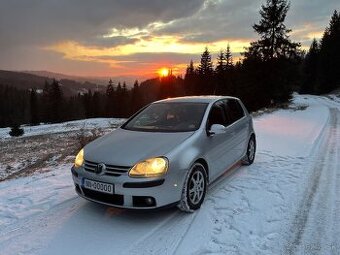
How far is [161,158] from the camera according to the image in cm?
484

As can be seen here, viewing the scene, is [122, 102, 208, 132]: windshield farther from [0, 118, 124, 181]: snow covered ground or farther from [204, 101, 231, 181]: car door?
[0, 118, 124, 181]: snow covered ground

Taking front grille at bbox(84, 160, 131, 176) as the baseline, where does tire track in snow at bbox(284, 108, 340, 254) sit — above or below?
below

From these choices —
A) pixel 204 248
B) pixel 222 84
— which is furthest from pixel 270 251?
pixel 222 84

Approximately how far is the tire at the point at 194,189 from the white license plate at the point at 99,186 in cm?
107

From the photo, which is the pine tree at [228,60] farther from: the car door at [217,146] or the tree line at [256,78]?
the car door at [217,146]

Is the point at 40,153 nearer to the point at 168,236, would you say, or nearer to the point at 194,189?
the point at 194,189

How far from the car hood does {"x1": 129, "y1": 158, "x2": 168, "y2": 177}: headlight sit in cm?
8

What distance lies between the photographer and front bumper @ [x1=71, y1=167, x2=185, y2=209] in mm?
4645

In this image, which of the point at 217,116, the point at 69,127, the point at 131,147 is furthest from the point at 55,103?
the point at 131,147

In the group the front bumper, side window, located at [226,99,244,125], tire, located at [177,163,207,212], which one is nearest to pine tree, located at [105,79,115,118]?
side window, located at [226,99,244,125]

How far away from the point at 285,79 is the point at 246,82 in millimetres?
4044

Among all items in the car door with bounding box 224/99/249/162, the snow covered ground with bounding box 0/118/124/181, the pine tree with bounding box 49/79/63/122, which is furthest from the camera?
the pine tree with bounding box 49/79/63/122

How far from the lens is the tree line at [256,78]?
35.7m

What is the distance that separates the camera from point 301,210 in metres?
5.48
